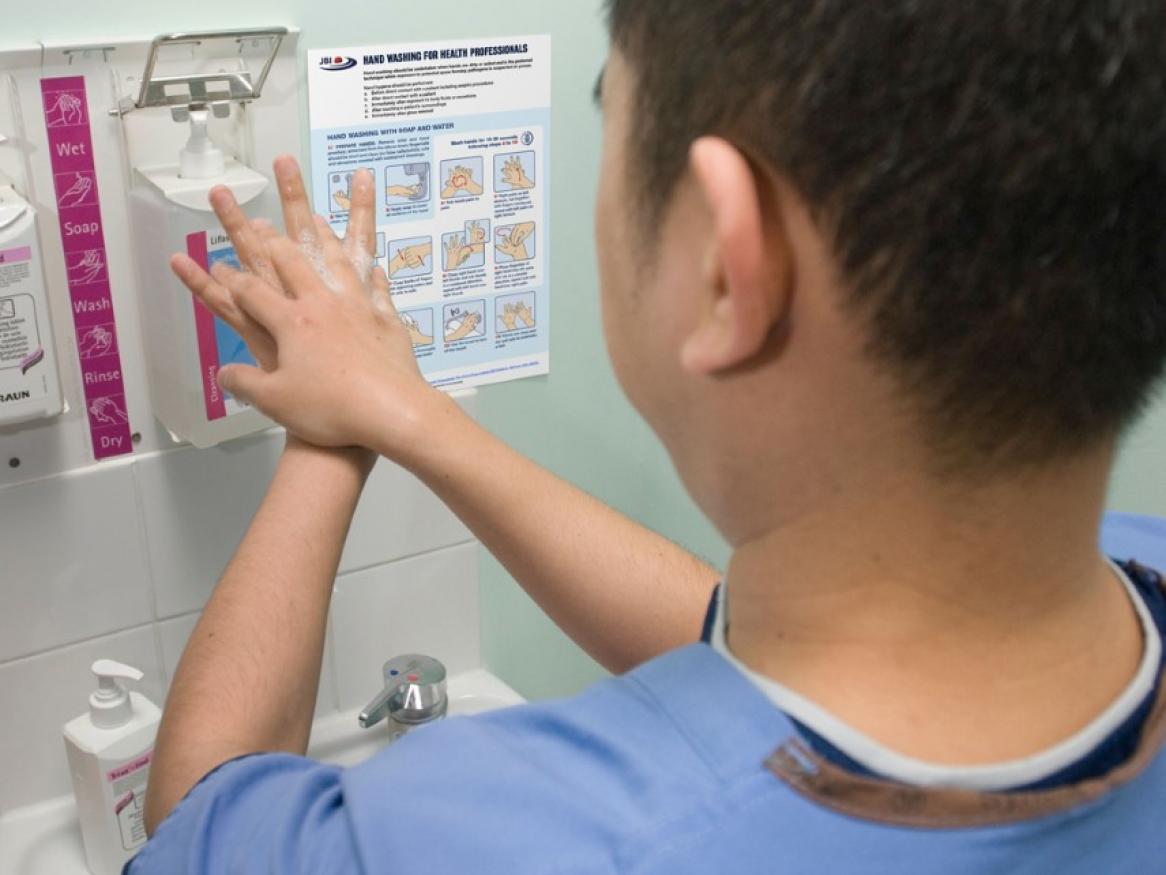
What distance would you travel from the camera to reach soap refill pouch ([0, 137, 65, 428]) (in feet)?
2.59

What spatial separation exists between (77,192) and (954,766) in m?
0.71

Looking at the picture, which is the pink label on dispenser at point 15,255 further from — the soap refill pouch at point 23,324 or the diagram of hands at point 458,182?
the diagram of hands at point 458,182

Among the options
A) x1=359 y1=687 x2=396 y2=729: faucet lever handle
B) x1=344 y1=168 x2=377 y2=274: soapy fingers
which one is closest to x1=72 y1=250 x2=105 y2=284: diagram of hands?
x1=344 y1=168 x2=377 y2=274: soapy fingers

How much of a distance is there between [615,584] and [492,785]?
0.33 meters

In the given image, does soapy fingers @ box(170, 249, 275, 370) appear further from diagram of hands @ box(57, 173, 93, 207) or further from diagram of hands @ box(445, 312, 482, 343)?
diagram of hands @ box(445, 312, 482, 343)

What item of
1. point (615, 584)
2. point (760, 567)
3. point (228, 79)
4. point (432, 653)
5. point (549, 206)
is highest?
point (228, 79)

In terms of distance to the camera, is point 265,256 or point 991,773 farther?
point 265,256

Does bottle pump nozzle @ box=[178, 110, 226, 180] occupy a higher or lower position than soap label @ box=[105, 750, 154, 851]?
higher

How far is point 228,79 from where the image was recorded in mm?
875

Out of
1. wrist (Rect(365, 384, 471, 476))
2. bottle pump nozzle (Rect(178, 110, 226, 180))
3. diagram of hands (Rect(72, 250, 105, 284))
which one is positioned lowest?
wrist (Rect(365, 384, 471, 476))

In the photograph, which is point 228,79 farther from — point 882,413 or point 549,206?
point 882,413

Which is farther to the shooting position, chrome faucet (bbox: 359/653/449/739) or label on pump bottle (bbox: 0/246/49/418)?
chrome faucet (bbox: 359/653/449/739)

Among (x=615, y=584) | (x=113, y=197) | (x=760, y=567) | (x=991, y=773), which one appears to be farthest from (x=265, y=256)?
(x=991, y=773)

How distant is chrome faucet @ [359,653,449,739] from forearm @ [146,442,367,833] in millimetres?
341
